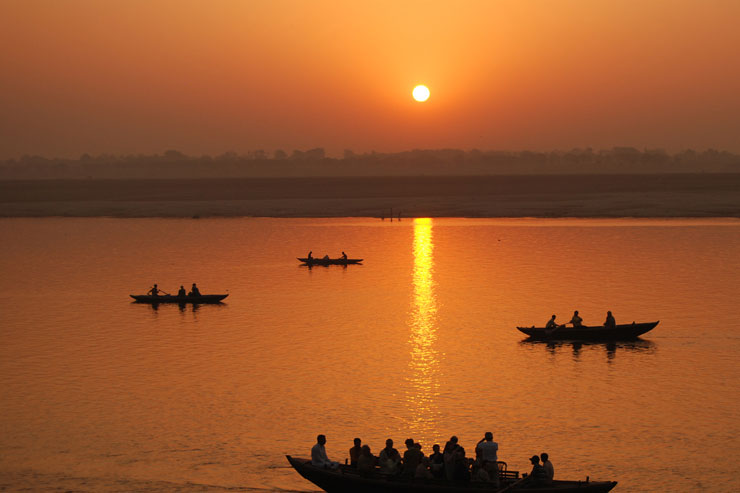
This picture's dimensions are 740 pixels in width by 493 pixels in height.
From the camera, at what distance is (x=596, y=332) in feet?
154

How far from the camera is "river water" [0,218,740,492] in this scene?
29734 mm

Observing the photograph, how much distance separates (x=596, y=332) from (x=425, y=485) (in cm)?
2495

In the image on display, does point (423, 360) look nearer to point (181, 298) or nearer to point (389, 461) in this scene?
point (389, 461)

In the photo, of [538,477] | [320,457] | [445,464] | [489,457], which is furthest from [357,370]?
[538,477]

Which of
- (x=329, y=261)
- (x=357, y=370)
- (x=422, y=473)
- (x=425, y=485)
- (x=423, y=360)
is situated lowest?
(x=425, y=485)

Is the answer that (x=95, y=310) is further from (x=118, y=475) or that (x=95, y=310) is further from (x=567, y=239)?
(x=567, y=239)

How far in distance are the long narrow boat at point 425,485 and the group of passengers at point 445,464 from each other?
0.50 feet

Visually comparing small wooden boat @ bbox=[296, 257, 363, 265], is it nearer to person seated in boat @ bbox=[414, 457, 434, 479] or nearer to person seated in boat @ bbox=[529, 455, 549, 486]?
person seated in boat @ bbox=[414, 457, 434, 479]

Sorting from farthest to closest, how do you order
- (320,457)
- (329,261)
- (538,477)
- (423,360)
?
(329,261), (423,360), (320,457), (538,477)

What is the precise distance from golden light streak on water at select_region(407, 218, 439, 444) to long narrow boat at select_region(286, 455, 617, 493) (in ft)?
18.4

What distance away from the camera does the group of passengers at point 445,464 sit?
79.8 feet

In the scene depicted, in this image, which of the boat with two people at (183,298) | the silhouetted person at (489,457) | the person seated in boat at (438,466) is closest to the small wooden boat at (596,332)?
the silhouetted person at (489,457)

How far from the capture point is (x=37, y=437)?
32.0 meters

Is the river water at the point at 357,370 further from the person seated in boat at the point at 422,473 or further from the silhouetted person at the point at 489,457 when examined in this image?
the person seated in boat at the point at 422,473
